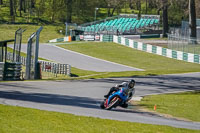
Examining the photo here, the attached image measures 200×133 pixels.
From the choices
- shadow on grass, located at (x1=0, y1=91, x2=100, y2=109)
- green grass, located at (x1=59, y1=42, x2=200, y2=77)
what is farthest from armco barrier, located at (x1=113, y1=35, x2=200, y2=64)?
shadow on grass, located at (x1=0, y1=91, x2=100, y2=109)

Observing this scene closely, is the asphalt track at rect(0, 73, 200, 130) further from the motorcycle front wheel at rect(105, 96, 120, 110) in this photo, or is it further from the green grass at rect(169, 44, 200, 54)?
the green grass at rect(169, 44, 200, 54)

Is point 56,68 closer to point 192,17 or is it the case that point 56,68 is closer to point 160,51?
point 160,51

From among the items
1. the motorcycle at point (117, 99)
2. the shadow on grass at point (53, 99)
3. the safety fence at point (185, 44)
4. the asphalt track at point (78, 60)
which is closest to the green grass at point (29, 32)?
the asphalt track at point (78, 60)

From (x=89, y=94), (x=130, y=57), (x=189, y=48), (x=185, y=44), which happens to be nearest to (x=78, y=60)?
(x=130, y=57)

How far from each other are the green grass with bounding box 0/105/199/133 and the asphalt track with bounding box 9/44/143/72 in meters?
24.0

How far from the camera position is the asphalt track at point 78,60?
37.6 meters

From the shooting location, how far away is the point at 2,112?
39.9 ft

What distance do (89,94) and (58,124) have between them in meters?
8.69

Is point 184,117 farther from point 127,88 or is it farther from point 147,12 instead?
point 147,12

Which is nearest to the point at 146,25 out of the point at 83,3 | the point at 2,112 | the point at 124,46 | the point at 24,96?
the point at 124,46

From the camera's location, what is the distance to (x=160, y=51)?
45594 millimetres

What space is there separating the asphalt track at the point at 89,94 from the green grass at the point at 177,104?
3.69ft

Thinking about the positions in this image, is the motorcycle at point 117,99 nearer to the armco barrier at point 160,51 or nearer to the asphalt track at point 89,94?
the asphalt track at point 89,94

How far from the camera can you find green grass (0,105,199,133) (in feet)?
33.7
